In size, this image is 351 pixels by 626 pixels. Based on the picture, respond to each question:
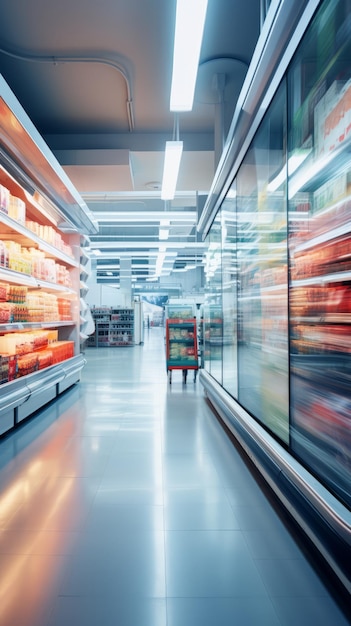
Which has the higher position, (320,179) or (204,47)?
(204,47)

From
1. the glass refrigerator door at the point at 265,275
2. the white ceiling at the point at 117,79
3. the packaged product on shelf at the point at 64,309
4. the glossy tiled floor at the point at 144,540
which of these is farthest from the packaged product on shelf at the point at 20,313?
the white ceiling at the point at 117,79

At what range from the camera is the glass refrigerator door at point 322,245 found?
73.1 inches

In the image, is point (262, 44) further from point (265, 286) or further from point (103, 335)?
point (103, 335)

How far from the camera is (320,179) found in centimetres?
213

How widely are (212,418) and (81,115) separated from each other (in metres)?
5.18

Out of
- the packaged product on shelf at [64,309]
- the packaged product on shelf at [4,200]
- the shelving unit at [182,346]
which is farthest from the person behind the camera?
the shelving unit at [182,346]

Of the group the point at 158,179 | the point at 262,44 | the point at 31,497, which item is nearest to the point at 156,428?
the point at 31,497

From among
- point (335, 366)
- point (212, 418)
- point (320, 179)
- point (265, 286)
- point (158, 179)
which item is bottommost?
point (212, 418)

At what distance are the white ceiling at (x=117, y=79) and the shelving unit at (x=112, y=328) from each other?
34.5 feet

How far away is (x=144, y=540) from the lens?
2.09 m

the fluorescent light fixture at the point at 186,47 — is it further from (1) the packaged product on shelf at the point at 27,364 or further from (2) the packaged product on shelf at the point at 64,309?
(2) the packaged product on shelf at the point at 64,309

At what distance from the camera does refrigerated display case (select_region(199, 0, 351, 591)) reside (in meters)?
1.84

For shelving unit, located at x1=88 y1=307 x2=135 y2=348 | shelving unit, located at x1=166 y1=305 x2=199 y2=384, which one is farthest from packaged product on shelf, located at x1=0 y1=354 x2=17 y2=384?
shelving unit, located at x1=88 y1=307 x2=135 y2=348

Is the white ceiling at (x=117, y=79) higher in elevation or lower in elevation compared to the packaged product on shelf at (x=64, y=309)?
higher
